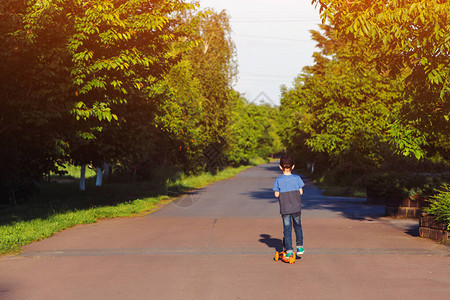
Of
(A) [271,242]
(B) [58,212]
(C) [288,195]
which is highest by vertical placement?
(C) [288,195]

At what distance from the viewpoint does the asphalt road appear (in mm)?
6641

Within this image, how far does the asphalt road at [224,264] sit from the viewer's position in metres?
6.64

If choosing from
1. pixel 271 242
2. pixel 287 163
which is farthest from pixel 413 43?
pixel 271 242

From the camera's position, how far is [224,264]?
8344mm

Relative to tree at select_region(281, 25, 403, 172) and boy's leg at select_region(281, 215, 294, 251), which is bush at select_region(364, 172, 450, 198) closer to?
boy's leg at select_region(281, 215, 294, 251)

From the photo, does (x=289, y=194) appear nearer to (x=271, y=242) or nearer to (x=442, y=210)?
(x=271, y=242)

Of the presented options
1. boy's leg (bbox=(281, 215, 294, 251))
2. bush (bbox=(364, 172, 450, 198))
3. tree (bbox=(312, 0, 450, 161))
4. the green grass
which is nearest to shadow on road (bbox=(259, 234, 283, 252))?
boy's leg (bbox=(281, 215, 294, 251))

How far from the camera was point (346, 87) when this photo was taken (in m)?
31.0

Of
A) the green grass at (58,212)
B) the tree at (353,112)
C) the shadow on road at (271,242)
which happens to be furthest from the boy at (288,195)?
the tree at (353,112)

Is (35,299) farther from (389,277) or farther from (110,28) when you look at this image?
(110,28)

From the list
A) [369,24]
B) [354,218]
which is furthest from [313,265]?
[354,218]

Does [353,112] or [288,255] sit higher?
[353,112]

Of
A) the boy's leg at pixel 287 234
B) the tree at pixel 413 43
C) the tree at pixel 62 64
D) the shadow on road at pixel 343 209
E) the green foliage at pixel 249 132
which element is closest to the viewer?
the boy's leg at pixel 287 234

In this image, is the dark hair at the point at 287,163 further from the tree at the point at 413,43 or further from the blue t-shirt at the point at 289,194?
the tree at the point at 413,43
